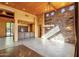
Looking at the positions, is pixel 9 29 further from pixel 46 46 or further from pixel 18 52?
pixel 46 46

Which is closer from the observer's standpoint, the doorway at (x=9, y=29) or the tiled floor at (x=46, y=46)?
the tiled floor at (x=46, y=46)

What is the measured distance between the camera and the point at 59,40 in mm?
2158

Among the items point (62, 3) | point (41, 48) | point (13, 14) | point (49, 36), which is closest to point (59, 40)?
point (49, 36)

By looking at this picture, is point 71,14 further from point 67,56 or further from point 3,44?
point 3,44

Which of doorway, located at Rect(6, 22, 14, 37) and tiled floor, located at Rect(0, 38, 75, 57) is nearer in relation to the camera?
tiled floor, located at Rect(0, 38, 75, 57)

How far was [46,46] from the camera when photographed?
2.14 metres

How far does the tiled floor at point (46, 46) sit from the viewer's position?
79.0 inches

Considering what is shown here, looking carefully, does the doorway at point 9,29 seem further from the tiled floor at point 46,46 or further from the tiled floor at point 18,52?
the tiled floor at point 18,52

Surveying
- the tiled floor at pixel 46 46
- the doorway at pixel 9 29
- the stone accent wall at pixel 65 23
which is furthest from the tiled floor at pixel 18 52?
the stone accent wall at pixel 65 23

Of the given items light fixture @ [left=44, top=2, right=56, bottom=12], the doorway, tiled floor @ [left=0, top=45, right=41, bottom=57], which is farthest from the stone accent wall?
the doorway

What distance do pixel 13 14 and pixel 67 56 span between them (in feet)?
3.83

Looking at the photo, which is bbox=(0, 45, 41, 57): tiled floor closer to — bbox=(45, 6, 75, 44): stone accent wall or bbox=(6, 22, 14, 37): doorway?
bbox=(6, 22, 14, 37): doorway

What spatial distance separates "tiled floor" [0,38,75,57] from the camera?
2.01 meters

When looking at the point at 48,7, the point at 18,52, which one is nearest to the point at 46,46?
the point at 18,52
